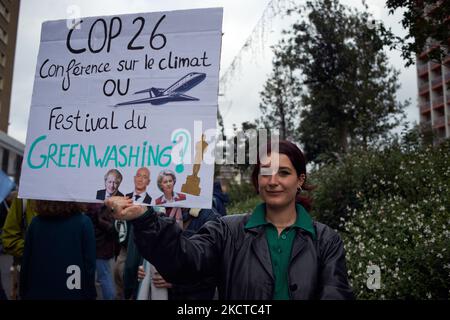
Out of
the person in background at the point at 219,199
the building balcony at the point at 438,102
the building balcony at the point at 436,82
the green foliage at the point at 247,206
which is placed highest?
the building balcony at the point at 436,82

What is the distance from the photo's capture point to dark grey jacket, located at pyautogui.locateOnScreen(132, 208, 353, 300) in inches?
67.2

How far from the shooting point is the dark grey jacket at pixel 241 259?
1708mm

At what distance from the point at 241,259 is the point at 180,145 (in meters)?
0.60

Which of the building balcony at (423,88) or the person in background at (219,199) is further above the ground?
the building balcony at (423,88)

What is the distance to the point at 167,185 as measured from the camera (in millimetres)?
1996

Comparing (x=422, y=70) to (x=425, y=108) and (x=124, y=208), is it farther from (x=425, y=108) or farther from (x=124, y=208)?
(x=124, y=208)

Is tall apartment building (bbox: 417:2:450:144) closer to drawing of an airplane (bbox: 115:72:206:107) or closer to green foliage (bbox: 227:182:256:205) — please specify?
green foliage (bbox: 227:182:256:205)

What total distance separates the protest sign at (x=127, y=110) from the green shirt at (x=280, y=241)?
25 cm

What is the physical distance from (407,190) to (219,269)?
5.63 metres

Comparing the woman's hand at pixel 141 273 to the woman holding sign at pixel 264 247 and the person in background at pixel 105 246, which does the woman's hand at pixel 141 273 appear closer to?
the woman holding sign at pixel 264 247

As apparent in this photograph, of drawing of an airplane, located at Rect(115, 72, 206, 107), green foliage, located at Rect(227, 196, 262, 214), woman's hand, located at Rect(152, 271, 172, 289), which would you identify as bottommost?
woman's hand, located at Rect(152, 271, 172, 289)

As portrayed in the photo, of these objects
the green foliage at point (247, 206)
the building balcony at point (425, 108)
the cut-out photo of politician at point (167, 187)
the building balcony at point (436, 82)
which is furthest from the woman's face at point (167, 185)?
the building balcony at point (425, 108)

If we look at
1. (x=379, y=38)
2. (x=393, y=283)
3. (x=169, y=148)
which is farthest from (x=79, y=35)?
(x=379, y=38)

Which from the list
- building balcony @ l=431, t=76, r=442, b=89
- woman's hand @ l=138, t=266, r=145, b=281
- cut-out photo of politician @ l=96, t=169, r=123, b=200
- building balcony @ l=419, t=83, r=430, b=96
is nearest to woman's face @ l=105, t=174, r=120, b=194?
cut-out photo of politician @ l=96, t=169, r=123, b=200
